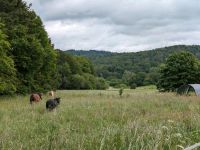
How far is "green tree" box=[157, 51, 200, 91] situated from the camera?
3354 inches

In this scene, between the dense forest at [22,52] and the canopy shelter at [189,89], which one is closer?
the dense forest at [22,52]

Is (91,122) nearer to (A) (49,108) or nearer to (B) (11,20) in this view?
(A) (49,108)

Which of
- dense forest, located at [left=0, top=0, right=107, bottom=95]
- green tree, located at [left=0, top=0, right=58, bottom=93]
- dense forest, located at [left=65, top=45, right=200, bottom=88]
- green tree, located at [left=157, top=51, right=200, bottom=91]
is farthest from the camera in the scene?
dense forest, located at [left=65, top=45, right=200, bottom=88]

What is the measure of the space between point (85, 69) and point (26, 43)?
85.8 meters

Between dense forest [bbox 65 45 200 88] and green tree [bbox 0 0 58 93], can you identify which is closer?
green tree [bbox 0 0 58 93]

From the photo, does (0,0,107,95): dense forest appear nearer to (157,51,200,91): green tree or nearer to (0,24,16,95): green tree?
(0,24,16,95): green tree

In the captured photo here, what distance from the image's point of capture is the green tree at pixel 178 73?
8519cm

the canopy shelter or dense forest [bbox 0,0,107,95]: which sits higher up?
dense forest [bbox 0,0,107,95]

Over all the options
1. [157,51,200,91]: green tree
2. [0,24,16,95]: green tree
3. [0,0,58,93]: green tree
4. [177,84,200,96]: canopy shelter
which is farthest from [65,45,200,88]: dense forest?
[0,24,16,95]: green tree

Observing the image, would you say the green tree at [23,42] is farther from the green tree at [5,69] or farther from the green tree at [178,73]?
the green tree at [178,73]

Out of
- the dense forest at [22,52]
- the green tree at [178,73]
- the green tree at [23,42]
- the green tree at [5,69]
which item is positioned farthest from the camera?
the green tree at [178,73]

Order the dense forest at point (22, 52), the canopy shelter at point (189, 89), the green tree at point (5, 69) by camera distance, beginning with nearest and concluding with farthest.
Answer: the green tree at point (5, 69)
the dense forest at point (22, 52)
the canopy shelter at point (189, 89)

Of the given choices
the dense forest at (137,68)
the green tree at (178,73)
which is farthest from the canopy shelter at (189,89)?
the dense forest at (137,68)

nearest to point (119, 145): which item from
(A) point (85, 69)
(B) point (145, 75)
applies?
(A) point (85, 69)
